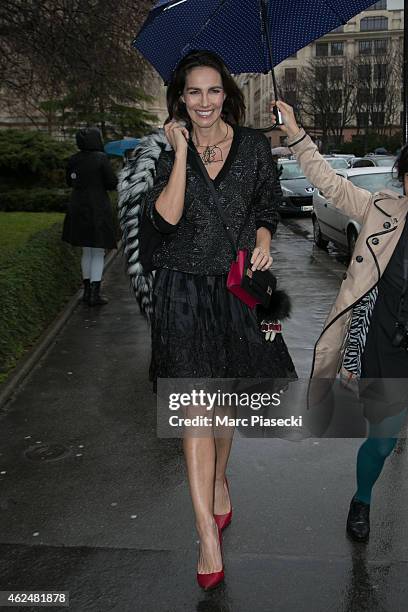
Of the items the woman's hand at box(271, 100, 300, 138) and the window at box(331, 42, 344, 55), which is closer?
the woman's hand at box(271, 100, 300, 138)

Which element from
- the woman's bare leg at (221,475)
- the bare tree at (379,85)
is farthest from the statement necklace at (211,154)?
the bare tree at (379,85)

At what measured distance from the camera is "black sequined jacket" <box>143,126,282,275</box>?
2.98m

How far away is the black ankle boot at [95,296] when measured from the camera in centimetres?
877

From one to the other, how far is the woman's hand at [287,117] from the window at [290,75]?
68.2 metres

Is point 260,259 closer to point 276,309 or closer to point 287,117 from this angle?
point 276,309

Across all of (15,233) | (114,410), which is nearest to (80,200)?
(114,410)

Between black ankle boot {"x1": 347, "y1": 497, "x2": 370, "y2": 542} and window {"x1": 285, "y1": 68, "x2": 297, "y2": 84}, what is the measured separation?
68.4 meters

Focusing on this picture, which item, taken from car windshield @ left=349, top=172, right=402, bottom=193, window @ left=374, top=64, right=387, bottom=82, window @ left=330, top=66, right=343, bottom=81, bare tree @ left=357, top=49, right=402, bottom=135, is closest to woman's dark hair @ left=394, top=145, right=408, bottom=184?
car windshield @ left=349, top=172, right=402, bottom=193

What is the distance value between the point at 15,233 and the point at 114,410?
347 inches

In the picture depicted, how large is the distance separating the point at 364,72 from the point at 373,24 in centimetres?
2931

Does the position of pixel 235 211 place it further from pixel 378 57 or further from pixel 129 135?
pixel 378 57

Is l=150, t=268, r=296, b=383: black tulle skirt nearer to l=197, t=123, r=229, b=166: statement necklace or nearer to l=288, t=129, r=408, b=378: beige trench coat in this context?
l=288, t=129, r=408, b=378: beige trench coat

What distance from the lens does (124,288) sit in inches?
399

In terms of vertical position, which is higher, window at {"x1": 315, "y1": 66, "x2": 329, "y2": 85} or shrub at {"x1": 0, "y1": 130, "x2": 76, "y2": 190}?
window at {"x1": 315, "y1": 66, "x2": 329, "y2": 85}
